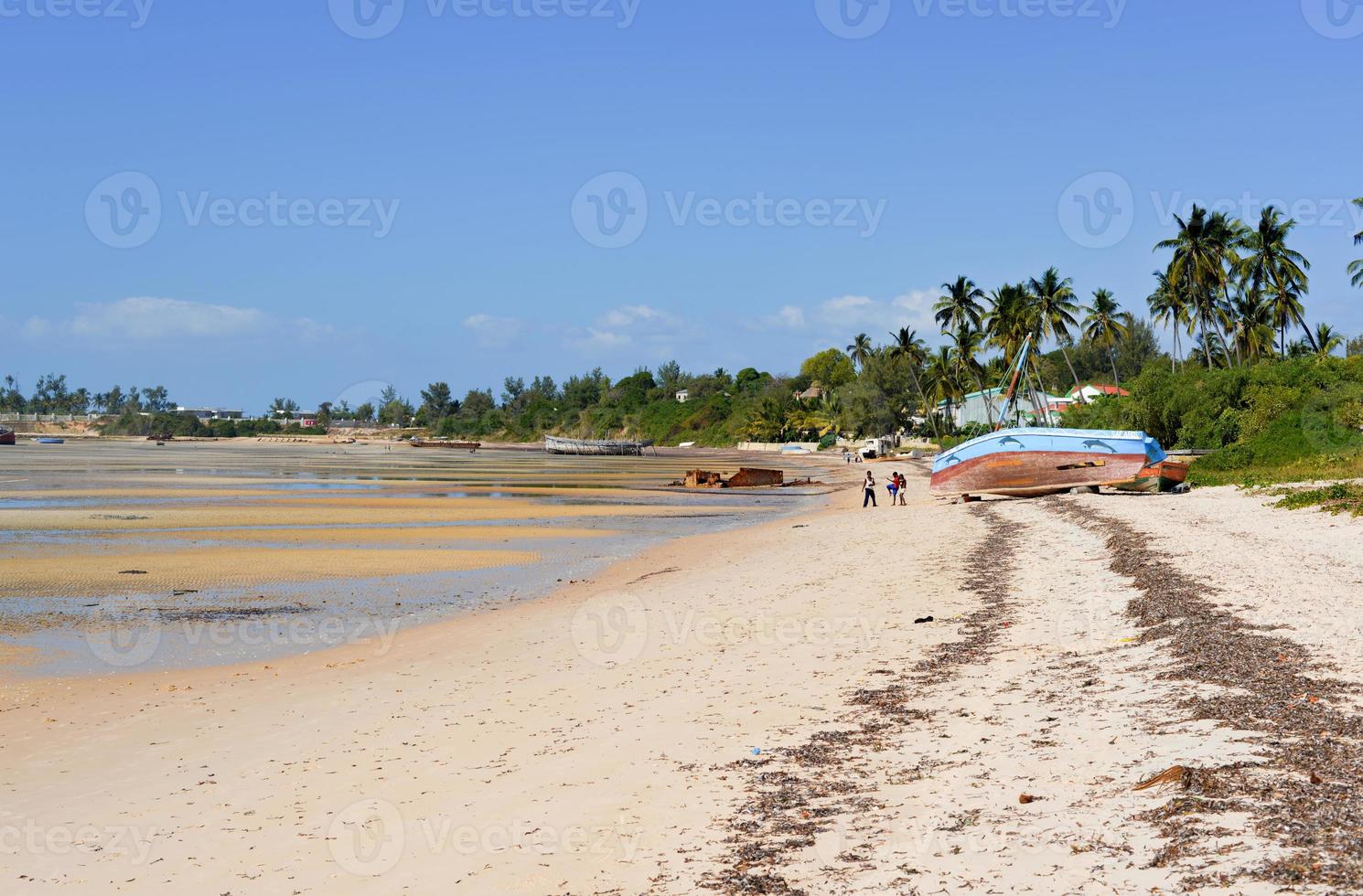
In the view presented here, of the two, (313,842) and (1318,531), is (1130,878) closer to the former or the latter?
(313,842)

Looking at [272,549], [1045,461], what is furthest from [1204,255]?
[272,549]

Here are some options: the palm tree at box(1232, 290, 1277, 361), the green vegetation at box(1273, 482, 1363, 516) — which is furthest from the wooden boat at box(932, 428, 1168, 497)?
the palm tree at box(1232, 290, 1277, 361)

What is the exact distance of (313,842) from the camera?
6922 millimetres

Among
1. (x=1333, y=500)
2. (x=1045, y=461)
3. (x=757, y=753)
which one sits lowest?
(x=757, y=753)

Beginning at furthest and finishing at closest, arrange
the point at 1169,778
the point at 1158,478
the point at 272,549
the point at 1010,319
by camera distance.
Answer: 1. the point at 1010,319
2. the point at 1158,478
3. the point at 272,549
4. the point at 1169,778

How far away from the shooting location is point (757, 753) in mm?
8125

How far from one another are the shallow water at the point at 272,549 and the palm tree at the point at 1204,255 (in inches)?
1262

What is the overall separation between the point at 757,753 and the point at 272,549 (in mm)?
21113

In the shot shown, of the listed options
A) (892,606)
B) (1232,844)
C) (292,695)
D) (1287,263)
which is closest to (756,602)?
(892,606)

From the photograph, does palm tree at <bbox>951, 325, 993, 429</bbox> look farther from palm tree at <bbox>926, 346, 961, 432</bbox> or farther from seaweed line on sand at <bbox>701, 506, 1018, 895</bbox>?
seaweed line on sand at <bbox>701, 506, 1018, 895</bbox>

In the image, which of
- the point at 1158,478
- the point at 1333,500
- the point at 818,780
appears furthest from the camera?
the point at 1158,478

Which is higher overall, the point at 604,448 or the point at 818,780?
the point at 604,448

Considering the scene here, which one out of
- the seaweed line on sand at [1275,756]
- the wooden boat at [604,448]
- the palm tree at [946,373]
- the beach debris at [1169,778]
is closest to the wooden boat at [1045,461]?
the seaweed line on sand at [1275,756]

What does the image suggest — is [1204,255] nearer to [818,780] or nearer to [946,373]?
[946,373]
